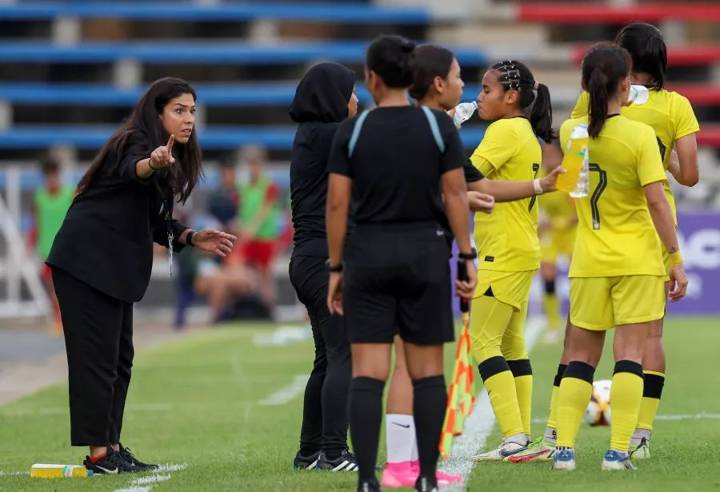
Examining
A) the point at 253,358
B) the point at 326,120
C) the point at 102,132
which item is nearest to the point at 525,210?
the point at 326,120

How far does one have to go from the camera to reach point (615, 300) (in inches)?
307

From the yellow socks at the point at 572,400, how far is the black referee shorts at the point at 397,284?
1147 mm

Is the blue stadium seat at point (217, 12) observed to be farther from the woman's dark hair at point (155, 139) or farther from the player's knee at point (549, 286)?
the woman's dark hair at point (155, 139)

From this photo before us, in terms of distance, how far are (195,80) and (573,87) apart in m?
8.58

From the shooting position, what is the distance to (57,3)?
36125 millimetres

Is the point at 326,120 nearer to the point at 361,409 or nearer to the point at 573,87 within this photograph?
the point at 361,409

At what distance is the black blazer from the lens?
→ 333 inches

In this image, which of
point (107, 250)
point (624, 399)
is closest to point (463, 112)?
point (624, 399)

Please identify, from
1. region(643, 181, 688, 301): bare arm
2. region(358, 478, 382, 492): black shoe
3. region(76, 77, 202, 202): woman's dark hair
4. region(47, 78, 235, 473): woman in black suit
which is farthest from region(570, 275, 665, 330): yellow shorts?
region(76, 77, 202, 202): woman's dark hair

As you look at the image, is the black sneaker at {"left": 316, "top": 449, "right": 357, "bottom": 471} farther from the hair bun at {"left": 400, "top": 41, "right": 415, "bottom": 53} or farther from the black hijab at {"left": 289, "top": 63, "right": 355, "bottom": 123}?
the hair bun at {"left": 400, "top": 41, "right": 415, "bottom": 53}

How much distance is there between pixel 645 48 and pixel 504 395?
1959mm

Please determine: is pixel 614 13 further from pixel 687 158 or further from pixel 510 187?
pixel 510 187

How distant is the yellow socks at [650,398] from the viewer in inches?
343

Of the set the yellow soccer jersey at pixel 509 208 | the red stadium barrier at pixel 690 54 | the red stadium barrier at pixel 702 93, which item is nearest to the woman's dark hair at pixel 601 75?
the yellow soccer jersey at pixel 509 208
